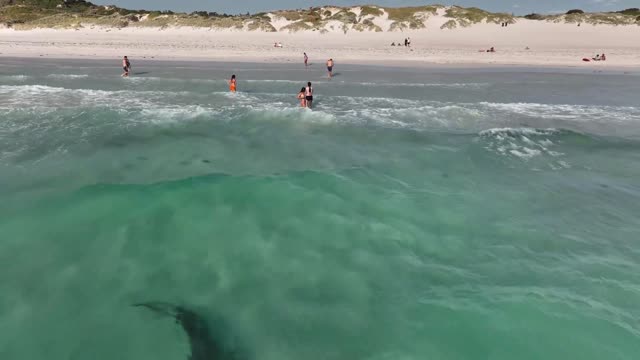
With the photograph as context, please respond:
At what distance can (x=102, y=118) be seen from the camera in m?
21.5

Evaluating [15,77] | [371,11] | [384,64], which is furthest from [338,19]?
[15,77]

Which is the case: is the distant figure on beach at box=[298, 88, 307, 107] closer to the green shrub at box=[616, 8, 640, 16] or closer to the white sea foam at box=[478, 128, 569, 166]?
the white sea foam at box=[478, 128, 569, 166]

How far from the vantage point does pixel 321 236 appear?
10.6m

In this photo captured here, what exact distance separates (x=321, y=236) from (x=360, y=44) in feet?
192

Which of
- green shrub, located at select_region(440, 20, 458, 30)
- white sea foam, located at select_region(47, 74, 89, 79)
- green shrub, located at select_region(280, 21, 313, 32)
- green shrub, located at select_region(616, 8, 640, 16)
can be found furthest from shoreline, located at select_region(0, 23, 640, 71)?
white sea foam, located at select_region(47, 74, 89, 79)

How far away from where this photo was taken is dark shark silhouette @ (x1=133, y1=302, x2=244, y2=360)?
6.90 m

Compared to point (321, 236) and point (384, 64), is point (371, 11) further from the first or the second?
point (321, 236)

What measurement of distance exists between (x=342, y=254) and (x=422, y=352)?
316cm

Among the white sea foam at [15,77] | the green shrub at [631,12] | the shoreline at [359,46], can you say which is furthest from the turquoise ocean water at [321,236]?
the green shrub at [631,12]

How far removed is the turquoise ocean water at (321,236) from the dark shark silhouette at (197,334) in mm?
161

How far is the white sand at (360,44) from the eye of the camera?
2109 inches

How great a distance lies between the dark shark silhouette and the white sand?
46590 millimetres

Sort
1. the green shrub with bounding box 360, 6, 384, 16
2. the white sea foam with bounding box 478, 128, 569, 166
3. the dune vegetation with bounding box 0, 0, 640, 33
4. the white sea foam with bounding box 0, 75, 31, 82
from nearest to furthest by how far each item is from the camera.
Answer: the white sea foam with bounding box 478, 128, 569, 166, the white sea foam with bounding box 0, 75, 31, 82, the dune vegetation with bounding box 0, 0, 640, 33, the green shrub with bounding box 360, 6, 384, 16

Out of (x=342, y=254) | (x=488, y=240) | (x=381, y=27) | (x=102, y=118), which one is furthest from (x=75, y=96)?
(x=381, y=27)
